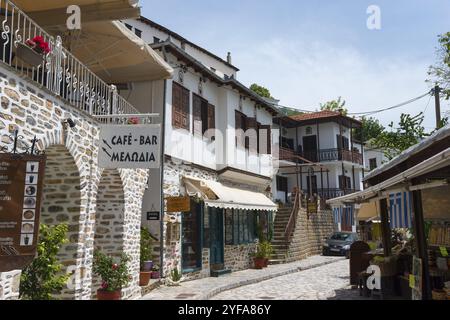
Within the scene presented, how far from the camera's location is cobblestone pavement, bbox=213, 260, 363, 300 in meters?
11.4

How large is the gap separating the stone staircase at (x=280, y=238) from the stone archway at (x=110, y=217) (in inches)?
413

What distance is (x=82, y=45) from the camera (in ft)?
34.8

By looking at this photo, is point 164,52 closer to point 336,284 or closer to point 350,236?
point 336,284

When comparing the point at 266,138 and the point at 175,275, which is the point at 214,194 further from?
the point at 266,138

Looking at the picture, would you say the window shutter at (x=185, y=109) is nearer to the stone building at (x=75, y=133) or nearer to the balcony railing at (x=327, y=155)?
the stone building at (x=75, y=133)

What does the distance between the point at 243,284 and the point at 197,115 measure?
19.9 ft

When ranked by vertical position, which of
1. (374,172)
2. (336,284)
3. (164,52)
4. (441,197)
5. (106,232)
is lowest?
(336,284)

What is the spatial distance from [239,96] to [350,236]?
11.8 m

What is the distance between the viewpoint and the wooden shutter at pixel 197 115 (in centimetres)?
1520

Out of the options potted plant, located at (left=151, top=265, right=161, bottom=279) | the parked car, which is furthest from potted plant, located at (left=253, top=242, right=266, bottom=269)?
the parked car

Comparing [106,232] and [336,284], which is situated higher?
[106,232]

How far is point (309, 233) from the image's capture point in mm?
24844

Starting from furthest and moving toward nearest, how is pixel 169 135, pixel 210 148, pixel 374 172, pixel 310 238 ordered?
pixel 310 238
pixel 210 148
pixel 169 135
pixel 374 172
